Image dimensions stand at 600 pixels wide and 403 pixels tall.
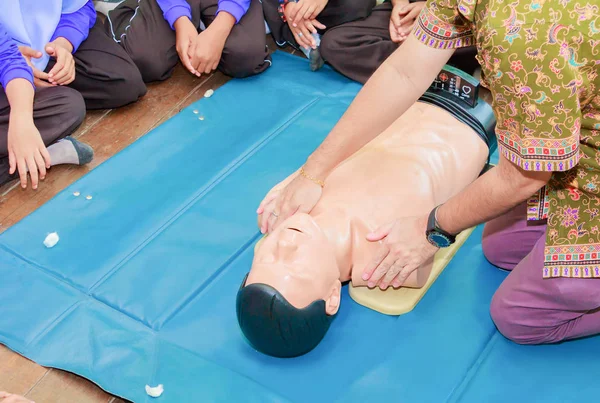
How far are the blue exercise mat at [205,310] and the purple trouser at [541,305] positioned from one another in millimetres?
55

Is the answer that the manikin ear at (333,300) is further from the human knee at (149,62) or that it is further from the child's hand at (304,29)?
the human knee at (149,62)

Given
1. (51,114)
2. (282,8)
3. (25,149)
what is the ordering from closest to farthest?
1. (25,149)
2. (51,114)
3. (282,8)

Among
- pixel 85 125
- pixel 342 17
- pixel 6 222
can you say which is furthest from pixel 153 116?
pixel 342 17

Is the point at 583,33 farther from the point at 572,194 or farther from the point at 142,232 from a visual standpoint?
the point at 142,232

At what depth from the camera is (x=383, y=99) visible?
5.04 feet

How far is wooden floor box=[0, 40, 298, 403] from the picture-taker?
1.62 metres

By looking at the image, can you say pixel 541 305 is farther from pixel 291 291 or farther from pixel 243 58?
pixel 243 58

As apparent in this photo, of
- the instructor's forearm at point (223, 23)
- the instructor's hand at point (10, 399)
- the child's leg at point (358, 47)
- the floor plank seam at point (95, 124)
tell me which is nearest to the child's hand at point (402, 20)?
the child's leg at point (358, 47)

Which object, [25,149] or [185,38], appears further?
[185,38]

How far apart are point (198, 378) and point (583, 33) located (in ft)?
3.71

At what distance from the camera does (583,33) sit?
3.44 ft

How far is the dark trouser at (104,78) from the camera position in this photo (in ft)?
8.08

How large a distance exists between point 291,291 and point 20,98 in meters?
1.29

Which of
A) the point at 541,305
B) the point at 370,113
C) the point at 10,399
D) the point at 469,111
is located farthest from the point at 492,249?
the point at 10,399
